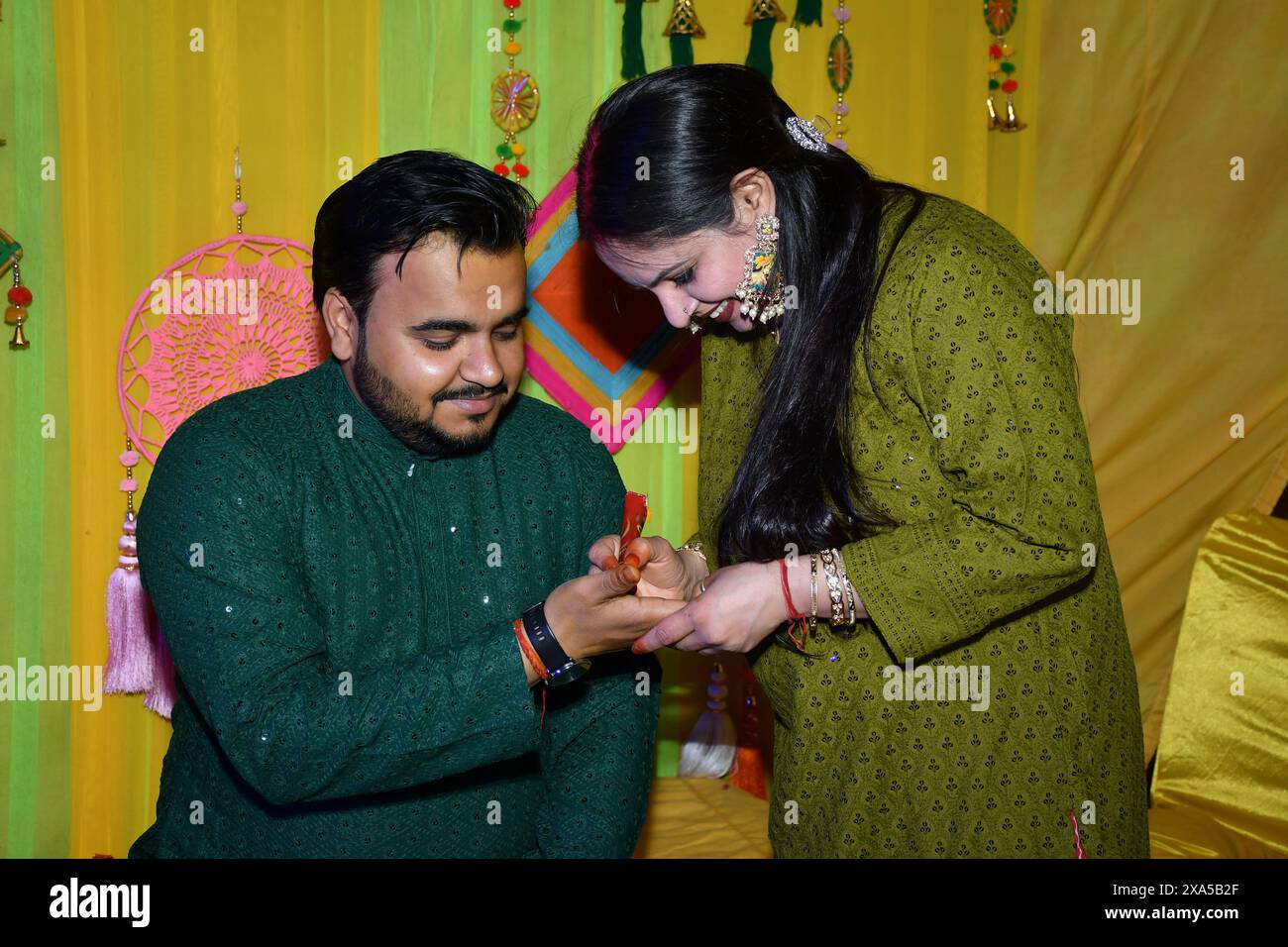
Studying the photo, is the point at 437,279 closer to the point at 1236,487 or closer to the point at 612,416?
the point at 612,416

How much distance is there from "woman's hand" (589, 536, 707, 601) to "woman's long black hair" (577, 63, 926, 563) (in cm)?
15

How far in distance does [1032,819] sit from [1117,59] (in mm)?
2189

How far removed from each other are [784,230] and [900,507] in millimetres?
446

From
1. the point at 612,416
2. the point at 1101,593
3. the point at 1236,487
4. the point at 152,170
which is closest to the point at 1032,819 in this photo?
the point at 1101,593

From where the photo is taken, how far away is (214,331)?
2.87m

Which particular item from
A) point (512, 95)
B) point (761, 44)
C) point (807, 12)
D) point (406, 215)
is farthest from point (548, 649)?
point (807, 12)

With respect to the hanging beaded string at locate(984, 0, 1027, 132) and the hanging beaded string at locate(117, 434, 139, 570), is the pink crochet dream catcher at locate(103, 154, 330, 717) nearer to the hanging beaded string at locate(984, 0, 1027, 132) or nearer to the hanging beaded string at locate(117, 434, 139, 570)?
the hanging beaded string at locate(117, 434, 139, 570)

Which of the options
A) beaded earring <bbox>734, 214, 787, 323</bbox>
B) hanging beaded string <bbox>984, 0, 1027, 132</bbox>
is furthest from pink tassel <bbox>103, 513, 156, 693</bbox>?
hanging beaded string <bbox>984, 0, 1027, 132</bbox>

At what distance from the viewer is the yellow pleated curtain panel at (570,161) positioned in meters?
2.83

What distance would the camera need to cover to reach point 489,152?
2.96 meters

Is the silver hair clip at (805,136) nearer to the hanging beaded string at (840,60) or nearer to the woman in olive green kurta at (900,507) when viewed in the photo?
the woman in olive green kurta at (900,507)

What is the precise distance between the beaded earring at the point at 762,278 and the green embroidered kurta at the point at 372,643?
48 cm

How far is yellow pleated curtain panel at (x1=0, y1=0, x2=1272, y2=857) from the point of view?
2826mm

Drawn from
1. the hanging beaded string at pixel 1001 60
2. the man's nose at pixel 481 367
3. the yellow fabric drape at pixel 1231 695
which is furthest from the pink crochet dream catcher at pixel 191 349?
the yellow fabric drape at pixel 1231 695
